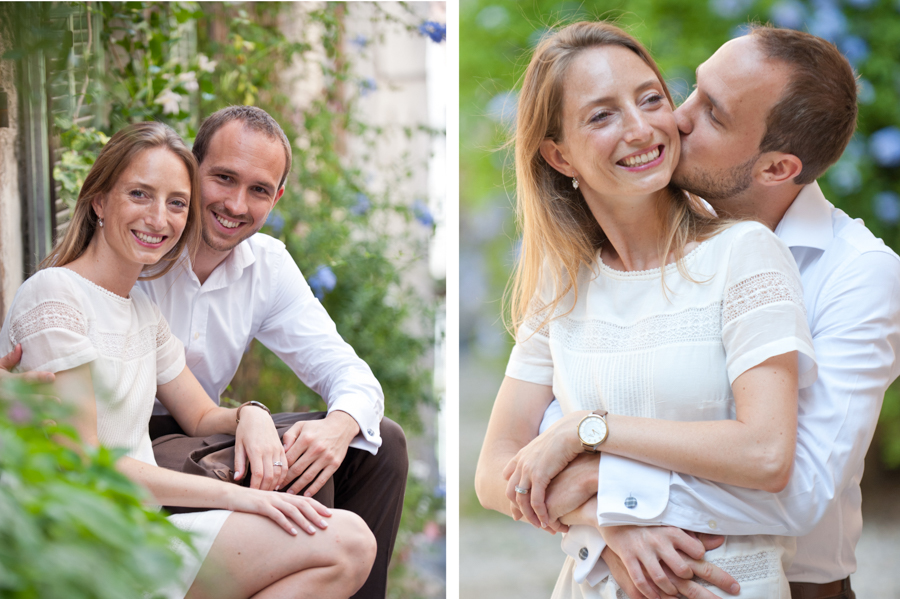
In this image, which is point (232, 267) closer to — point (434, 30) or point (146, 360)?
point (146, 360)

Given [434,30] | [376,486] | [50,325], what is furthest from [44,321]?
[434,30]

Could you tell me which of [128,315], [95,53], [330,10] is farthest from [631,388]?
[330,10]

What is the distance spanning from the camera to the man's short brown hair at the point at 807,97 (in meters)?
1.65

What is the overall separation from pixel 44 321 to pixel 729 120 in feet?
4.98

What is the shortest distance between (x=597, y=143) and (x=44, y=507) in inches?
51.7

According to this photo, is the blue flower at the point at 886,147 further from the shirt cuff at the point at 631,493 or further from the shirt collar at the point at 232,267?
the shirt collar at the point at 232,267

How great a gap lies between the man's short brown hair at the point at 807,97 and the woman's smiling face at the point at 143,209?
132cm

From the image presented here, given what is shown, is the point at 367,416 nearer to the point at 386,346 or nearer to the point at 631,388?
the point at 631,388

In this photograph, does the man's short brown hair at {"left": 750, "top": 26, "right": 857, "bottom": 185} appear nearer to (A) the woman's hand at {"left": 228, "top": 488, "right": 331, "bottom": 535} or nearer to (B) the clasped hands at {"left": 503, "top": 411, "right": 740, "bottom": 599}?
(B) the clasped hands at {"left": 503, "top": 411, "right": 740, "bottom": 599}

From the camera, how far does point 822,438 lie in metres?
1.50

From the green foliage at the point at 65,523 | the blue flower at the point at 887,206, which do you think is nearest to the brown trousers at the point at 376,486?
the green foliage at the point at 65,523

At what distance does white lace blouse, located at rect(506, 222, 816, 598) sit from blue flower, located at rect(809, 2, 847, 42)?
4.80 feet

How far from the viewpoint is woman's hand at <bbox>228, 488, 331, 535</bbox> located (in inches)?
63.4

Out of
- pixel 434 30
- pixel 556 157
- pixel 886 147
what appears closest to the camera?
pixel 556 157
